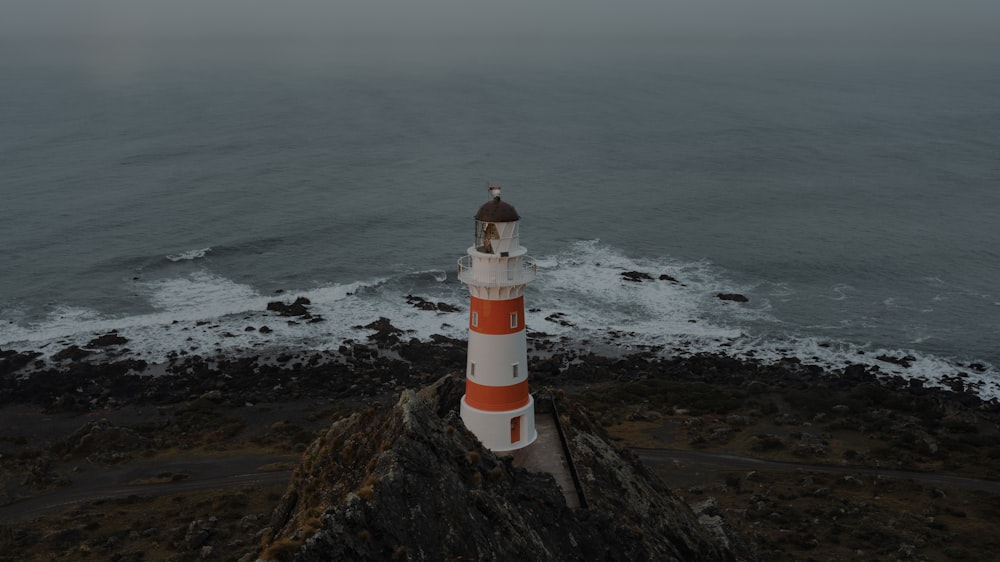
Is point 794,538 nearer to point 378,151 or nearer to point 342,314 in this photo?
point 342,314

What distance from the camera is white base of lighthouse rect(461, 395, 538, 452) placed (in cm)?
2316

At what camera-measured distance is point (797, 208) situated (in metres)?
85.9

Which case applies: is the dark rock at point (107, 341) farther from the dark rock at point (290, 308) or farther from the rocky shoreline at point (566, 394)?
the dark rock at point (290, 308)

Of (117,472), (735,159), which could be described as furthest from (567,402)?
(735,159)

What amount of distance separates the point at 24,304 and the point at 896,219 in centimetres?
7509

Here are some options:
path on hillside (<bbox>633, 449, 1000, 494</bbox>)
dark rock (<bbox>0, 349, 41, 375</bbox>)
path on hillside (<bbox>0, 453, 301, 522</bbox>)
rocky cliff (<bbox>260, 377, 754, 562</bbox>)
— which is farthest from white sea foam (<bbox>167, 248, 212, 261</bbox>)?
rocky cliff (<bbox>260, 377, 754, 562</bbox>)

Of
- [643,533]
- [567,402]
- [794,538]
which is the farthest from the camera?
[794,538]

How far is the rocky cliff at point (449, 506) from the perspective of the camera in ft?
48.5

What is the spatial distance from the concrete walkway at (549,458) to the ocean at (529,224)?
101 ft

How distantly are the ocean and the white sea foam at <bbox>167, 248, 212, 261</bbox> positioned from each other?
254 mm

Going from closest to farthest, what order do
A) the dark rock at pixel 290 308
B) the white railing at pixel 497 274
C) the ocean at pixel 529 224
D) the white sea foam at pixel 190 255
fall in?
the white railing at pixel 497 274
the ocean at pixel 529 224
the dark rock at pixel 290 308
the white sea foam at pixel 190 255

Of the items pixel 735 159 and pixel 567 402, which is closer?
pixel 567 402

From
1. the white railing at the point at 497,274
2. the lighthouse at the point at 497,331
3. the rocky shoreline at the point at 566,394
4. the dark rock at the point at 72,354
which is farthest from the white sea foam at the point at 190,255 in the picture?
the white railing at the point at 497,274

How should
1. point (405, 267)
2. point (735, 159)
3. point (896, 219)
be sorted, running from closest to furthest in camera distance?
point (405, 267) < point (896, 219) < point (735, 159)
